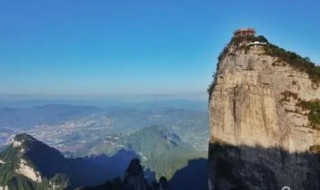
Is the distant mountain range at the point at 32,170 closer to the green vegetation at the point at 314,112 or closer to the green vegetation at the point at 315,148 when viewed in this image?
the green vegetation at the point at 314,112

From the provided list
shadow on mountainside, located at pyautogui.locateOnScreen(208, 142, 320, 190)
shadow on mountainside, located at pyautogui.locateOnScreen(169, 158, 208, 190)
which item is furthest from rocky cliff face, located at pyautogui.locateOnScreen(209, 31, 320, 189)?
shadow on mountainside, located at pyautogui.locateOnScreen(169, 158, 208, 190)

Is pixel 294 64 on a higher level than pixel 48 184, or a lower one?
higher

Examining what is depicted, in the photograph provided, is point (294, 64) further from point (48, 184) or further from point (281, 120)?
point (48, 184)

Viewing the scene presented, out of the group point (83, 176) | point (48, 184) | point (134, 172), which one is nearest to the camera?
point (134, 172)

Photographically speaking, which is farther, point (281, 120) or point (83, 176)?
point (83, 176)

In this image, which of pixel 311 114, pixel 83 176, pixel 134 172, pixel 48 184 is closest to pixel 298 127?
pixel 311 114

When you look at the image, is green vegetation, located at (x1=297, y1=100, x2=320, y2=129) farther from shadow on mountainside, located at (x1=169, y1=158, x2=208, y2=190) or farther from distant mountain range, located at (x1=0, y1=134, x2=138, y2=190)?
shadow on mountainside, located at (x1=169, y1=158, x2=208, y2=190)
